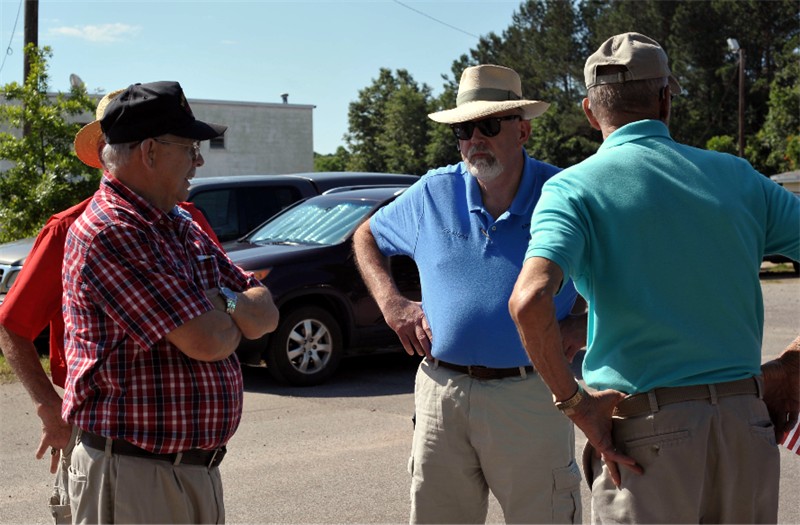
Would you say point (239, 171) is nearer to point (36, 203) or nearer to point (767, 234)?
point (36, 203)

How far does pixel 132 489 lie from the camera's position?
2.94m

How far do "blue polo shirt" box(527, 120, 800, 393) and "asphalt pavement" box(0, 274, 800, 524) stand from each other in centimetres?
302

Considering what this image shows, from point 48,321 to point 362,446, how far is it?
4042 mm

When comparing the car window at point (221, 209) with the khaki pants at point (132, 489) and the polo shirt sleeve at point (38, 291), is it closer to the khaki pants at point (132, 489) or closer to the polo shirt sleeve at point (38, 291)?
the polo shirt sleeve at point (38, 291)

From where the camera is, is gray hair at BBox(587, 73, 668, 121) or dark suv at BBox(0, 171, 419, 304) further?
dark suv at BBox(0, 171, 419, 304)

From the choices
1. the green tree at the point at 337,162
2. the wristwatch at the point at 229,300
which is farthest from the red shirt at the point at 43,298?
the green tree at the point at 337,162

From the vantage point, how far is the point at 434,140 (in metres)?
75.4

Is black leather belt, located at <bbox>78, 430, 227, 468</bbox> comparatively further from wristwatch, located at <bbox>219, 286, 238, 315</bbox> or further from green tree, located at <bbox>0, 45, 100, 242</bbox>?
green tree, located at <bbox>0, 45, 100, 242</bbox>

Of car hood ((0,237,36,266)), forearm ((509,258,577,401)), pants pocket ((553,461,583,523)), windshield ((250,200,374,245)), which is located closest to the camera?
forearm ((509,258,577,401))

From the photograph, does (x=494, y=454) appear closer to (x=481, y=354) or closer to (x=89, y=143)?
(x=481, y=354)

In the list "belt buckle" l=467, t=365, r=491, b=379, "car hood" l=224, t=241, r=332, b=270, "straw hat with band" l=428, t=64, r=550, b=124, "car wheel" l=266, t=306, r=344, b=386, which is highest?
"straw hat with band" l=428, t=64, r=550, b=124

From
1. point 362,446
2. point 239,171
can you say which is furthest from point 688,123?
point 362,446

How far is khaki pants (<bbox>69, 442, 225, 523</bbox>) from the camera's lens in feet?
9.66

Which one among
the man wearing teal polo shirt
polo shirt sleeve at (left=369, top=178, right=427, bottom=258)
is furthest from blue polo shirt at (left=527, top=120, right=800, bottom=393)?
polo shirt sleeve at (left=369, top=178, right=427, bottom=258)
